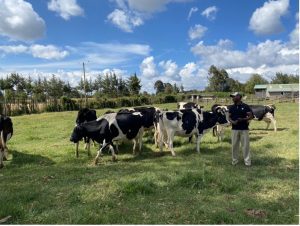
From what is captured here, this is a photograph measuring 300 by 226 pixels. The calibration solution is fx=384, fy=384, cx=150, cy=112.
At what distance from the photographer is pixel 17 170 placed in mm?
11438

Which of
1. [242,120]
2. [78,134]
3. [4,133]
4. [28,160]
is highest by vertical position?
[242,120]

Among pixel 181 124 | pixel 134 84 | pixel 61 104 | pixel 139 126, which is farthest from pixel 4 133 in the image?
pixel 134 84

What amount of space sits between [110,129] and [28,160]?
303 cm

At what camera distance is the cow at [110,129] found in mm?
12422

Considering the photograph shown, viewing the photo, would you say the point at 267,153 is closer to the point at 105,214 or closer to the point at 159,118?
the point at 159,118

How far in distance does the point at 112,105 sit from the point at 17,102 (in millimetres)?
15441

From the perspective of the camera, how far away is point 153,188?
844cm

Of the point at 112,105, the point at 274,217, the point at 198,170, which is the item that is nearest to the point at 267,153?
the point at 198,170

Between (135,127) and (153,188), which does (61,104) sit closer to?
(135,127)

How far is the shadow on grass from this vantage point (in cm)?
1249

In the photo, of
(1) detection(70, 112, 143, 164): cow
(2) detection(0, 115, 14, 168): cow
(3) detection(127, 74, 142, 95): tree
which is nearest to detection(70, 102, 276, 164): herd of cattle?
(1) detection(70, 112, 143, 164): cow

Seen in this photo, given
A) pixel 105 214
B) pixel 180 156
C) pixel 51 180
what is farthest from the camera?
pixel 180 156

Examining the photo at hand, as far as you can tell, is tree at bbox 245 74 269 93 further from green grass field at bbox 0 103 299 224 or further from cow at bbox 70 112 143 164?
cow at bbox 70 112 143 164

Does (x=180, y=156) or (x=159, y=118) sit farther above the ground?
(x=159, y=118)
